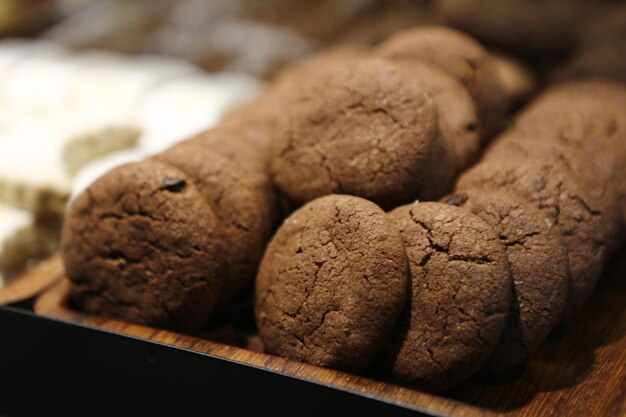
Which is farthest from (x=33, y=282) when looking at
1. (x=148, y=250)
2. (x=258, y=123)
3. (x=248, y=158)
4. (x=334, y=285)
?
(x=334, y=285)

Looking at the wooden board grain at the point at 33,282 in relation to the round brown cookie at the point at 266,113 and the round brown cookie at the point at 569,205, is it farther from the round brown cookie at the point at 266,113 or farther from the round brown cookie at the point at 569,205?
the round brown cookie at the point at 569,205

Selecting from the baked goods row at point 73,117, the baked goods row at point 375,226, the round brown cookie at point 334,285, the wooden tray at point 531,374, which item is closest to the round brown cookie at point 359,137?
the baked goods row at point 375,226

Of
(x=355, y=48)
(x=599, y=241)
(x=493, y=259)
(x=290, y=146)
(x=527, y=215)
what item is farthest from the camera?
(x=355, y=48)

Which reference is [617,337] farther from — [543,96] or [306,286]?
[543,96]

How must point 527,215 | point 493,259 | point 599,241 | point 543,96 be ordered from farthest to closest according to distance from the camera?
point 543,96, point 599,241, point 527,215, point 493,259

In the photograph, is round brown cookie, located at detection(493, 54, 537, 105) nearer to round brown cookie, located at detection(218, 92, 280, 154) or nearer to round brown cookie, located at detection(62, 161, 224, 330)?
round brown cookie, located at detection(218, 92, 280, 154)

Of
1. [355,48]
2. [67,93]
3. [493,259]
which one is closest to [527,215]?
[493,259]

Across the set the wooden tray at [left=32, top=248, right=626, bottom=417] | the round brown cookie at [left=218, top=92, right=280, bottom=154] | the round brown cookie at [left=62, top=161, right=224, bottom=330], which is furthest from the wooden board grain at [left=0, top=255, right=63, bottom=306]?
the round brown cookie at [left=218, top=92, right=280, bottom=154]

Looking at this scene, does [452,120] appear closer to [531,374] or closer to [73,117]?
[531,374]
